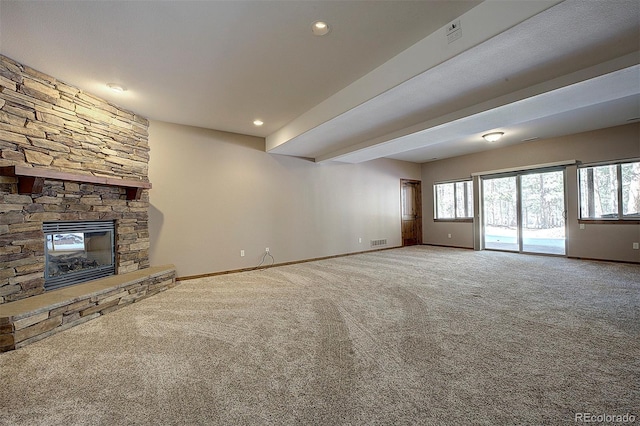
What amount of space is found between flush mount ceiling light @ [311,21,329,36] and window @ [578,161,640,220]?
21.7 ft

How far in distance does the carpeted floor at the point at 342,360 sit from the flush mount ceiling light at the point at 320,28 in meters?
Answer: 2.72

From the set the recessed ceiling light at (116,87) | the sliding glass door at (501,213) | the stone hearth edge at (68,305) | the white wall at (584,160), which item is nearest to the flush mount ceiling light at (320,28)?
the recessed ceiling light at (116,87)

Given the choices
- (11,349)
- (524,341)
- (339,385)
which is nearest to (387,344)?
(339,385)

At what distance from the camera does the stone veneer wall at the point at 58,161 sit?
2729mm

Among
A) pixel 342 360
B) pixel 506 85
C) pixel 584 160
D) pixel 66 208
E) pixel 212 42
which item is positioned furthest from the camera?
pixel 584 160

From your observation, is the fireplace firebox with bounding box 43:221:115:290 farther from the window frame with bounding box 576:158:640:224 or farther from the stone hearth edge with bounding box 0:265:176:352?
the window frame with bounding box 576:158:640:224

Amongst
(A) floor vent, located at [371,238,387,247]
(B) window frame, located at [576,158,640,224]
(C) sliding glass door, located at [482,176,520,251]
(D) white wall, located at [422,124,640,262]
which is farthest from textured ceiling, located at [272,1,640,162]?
(A) floor vent, located at [371,238,387,247]

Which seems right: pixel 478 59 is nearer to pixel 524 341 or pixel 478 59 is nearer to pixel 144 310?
pixel 524 341

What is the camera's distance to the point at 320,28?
2.37 m

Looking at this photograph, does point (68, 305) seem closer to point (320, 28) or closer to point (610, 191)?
point (320, 28)

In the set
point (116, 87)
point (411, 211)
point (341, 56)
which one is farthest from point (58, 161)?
point (411, 211)

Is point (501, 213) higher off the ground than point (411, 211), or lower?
lower

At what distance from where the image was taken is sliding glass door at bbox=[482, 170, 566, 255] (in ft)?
20.7

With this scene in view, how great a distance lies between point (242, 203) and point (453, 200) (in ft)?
20.6
